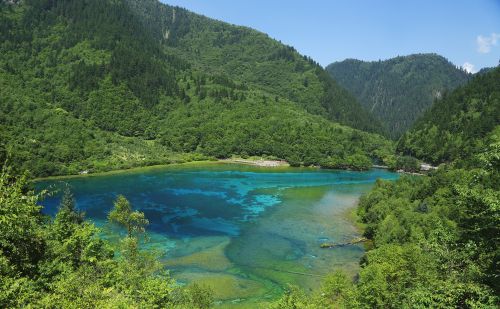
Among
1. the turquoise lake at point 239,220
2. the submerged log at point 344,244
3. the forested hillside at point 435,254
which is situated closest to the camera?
the forested hillside at point 435,254

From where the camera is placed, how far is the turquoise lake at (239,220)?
232 feet

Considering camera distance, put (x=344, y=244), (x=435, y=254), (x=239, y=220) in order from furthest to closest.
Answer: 1. (x=239, y=220)
2. (x=344, y=244)
3. (x=435, y=254)

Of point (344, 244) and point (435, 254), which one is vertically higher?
point (435, 254)

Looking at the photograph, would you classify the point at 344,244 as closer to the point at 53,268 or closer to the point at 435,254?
the point at 435,254

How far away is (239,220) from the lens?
10725 cm

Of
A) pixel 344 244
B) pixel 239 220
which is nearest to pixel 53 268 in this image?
pixel 344 244

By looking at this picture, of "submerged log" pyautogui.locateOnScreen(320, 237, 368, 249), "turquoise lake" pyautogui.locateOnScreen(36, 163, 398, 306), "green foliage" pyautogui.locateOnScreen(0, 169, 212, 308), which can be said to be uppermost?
"green foliage" pyautogui.locateOnScreen(0, 169, 212, 308)

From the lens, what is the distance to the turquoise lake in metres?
70.6

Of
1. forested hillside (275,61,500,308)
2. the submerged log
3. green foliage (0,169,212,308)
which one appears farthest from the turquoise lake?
forested hillside (275,61,500,308)

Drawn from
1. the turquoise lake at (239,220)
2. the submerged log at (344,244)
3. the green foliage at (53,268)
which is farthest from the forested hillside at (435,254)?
the green foliage at (53,268)

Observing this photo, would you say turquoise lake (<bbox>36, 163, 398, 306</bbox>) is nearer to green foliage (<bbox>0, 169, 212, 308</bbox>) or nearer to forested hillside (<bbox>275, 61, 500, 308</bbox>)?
green foliage (<bbox>0, 169, 212, 308</bbox>)

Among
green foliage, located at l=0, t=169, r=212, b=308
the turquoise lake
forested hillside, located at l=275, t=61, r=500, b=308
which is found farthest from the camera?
the turquoise lake

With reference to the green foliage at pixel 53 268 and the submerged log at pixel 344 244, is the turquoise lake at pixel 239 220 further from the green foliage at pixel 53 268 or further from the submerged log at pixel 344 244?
the green foliage at pixel 53 268

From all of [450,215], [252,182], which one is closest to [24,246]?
[450,215]
